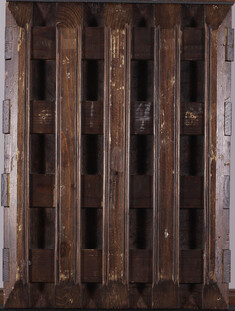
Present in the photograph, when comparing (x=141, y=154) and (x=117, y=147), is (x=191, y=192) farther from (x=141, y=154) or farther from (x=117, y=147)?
(x=117, y=147)

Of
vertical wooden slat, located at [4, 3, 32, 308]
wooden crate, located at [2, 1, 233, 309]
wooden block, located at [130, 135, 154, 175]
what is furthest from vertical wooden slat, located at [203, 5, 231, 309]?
vertical wooden slat, located at [4, 3, 32, 308]

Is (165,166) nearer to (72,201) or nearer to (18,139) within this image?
(72,201)

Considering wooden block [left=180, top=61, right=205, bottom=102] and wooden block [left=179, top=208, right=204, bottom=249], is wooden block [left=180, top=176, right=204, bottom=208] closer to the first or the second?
wooden block [left=179, top=208, right=204, bottom=249]

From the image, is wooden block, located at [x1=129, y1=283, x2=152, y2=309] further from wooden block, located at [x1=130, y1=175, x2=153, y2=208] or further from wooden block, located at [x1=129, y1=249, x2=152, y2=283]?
wooden block, located at [x1=130, y1=175, x2=153, y2=208]

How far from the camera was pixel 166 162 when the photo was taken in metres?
2.36

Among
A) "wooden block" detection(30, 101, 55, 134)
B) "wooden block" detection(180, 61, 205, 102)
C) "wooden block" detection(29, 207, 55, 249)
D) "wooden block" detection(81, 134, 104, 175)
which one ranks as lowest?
"wooden block" detection(29, 207, 55, 249)

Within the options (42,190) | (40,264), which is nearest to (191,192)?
(42,190)

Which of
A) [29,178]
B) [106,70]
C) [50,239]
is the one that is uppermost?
[106,70]

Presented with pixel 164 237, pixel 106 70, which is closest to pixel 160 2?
pixel 106 70

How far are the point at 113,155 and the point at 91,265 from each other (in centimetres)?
Result: 62

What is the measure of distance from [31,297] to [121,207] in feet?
2.33

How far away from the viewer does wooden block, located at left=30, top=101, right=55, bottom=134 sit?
235 cm

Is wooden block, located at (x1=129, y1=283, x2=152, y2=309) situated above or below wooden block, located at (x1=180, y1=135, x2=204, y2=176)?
below

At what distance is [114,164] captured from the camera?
2352 millimetres
